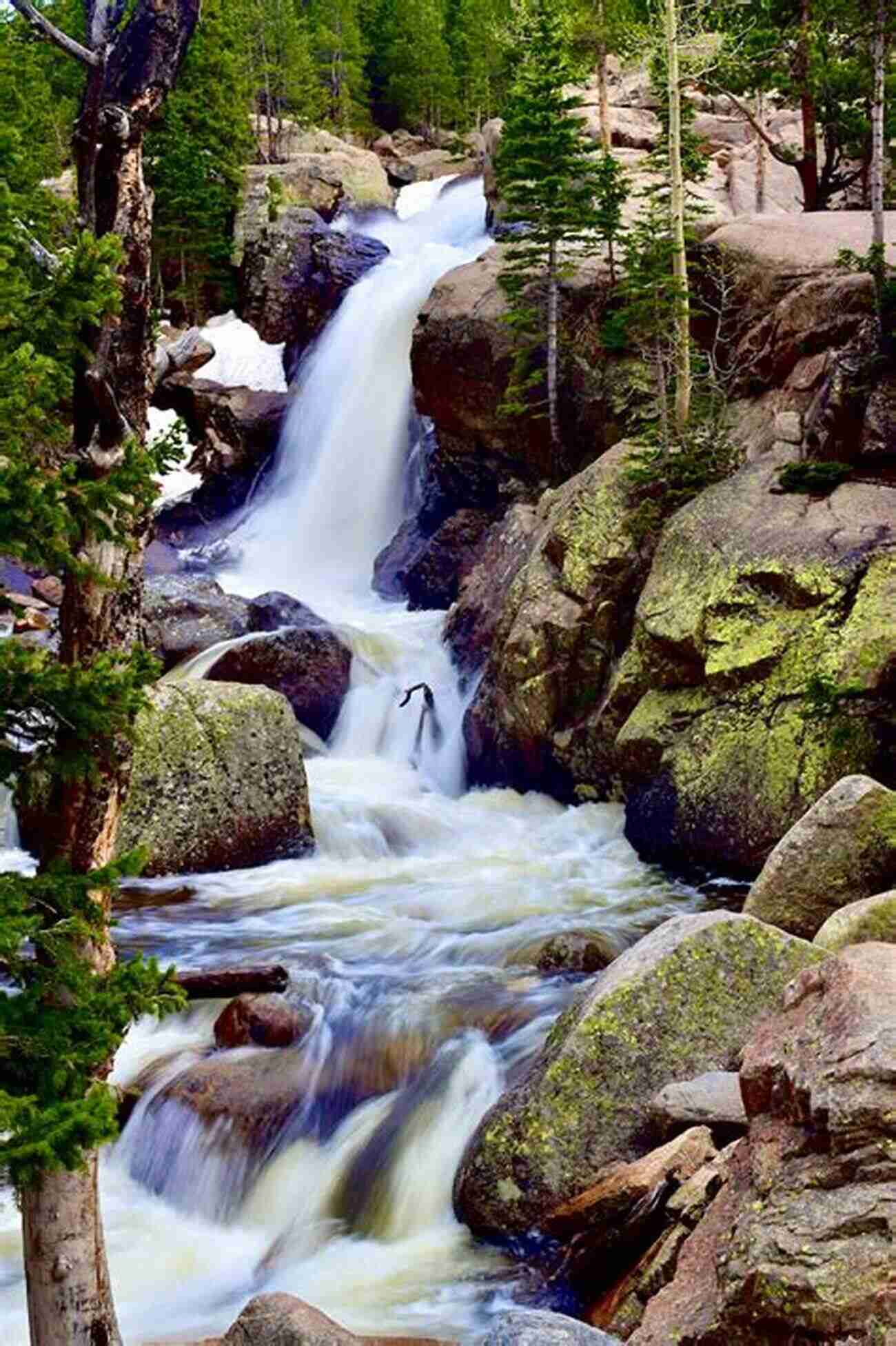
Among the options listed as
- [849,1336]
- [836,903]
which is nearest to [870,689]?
[836,903]

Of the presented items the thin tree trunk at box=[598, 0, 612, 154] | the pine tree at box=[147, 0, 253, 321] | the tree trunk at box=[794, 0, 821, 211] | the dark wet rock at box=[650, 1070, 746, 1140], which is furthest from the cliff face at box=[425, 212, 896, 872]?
the pine tree at box=[147, 0, 253, 321]

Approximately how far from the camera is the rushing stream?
8195 millimetres

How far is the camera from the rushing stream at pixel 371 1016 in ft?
26.9

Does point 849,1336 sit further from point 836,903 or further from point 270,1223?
point 836,903

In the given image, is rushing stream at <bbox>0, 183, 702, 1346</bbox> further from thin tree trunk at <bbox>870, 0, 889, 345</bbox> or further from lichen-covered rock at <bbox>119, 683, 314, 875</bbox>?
thin tree trunk at <bbox>870, 0, 889, 345</bbox>

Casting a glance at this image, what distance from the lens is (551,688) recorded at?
17875mm

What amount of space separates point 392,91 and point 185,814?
55980 millimetres

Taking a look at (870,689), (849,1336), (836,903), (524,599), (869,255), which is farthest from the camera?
(524,599)

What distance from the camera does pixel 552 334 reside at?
23.3 meters

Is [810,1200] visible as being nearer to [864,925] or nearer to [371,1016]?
[864,925]

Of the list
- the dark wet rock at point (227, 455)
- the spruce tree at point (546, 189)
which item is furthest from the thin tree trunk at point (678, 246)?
the dark wet rock at point (227, 455)

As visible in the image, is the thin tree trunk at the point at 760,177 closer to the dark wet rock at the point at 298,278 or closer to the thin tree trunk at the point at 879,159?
the dark wet rock at the point at 298,278

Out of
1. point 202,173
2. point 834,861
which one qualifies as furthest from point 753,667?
point 202,173

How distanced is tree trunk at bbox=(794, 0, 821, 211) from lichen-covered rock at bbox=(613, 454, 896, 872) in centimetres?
1109
